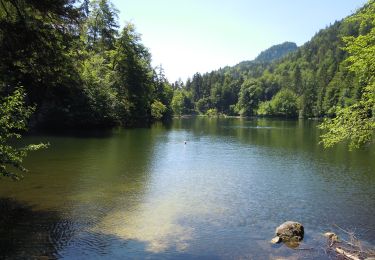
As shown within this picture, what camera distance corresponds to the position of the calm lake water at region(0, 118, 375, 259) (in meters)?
14.1

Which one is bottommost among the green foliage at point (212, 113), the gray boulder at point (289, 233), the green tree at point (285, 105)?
the gray boulder at point (289, 233)

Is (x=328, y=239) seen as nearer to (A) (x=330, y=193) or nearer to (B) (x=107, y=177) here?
(A) (x=330, y=193)

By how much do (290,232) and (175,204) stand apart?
6.86 m

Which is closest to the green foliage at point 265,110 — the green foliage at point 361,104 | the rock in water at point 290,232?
the green foliage at point 361,104

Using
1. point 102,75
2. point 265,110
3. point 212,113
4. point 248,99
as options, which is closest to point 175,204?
point 102,75

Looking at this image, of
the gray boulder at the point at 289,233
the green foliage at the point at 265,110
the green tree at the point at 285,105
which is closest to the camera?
the gray boulder at the point at 289,233

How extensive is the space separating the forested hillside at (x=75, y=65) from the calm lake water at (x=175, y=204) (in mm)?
5635

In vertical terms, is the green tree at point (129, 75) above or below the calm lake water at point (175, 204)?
above

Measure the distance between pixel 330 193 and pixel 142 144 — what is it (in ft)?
83.0

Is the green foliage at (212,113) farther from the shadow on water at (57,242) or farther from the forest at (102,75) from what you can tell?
the shadow on water at (57,242)

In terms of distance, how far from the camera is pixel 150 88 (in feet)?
277

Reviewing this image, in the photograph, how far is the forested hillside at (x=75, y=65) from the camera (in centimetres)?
1153

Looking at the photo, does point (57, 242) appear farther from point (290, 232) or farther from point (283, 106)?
point (283, 106)

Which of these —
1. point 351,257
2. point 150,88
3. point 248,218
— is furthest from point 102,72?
point 351,257
